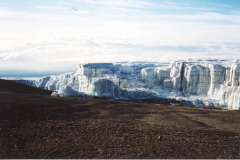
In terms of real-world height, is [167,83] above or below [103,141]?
above

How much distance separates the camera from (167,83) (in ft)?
133

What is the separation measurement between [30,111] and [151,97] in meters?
24.3

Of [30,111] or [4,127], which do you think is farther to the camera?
[30,111]

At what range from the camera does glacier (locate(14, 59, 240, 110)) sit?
33541 millimetres

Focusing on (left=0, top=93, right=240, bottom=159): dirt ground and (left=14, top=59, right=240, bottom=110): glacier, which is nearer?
(left=0, top=93, right=240, bottom=159): dirt ground

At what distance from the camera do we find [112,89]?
116ft

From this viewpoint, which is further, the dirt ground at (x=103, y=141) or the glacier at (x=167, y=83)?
the glacier at (x=167, y=83)

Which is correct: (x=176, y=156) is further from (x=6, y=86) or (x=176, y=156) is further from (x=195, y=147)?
(x=6, y=86)

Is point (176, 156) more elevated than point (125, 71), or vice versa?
point (125, 71)

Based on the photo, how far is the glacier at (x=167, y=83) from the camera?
1320 inches

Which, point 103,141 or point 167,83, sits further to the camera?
point 167,83

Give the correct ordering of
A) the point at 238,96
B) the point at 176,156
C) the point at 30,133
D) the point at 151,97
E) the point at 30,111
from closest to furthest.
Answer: the point at 176,156
the point at 30,133
the point at 30,111
the point at 238,96
the point at 151,97

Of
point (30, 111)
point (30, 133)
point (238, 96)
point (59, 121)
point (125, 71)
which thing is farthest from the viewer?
point (125, 71)

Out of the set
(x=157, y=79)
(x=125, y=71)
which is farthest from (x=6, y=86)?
(x=157, y=79)
